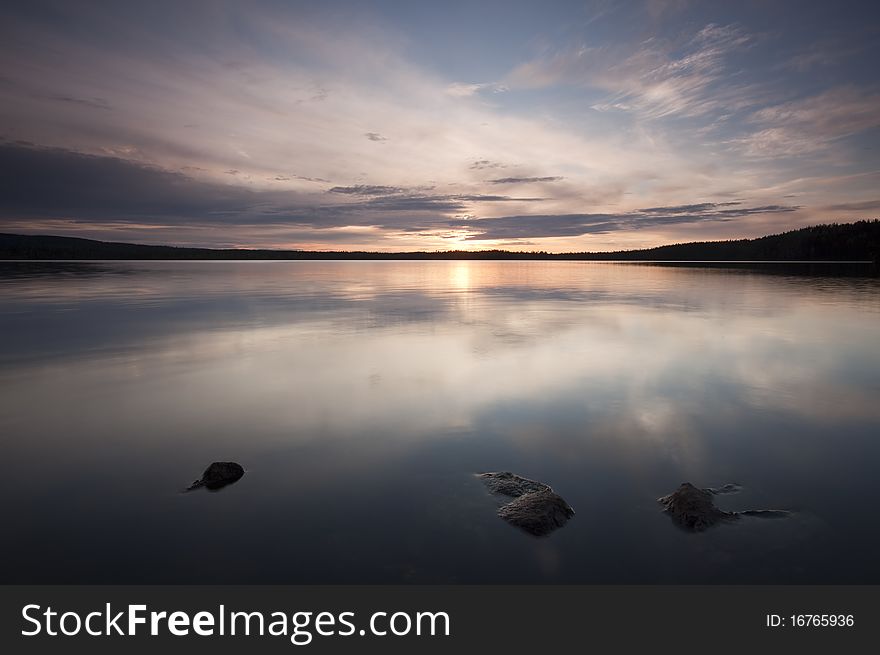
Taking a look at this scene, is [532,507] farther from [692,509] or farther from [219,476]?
[219,476]

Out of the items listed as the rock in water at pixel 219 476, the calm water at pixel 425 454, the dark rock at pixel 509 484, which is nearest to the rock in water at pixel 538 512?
the calm water at pixel 425 454

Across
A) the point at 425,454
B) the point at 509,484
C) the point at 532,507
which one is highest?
the point at 532,507

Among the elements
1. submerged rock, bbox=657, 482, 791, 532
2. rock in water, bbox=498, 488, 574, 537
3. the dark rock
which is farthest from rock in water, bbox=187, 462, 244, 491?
submerged rock, bbox=657, 482, 791, 532

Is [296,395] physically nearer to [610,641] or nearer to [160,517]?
[160,517]

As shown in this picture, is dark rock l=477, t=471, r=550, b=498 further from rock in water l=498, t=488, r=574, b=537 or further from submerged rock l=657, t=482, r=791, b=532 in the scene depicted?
A: submerged rock l=657, t=482, r=791, b=532

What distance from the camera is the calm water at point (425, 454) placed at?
6164mm

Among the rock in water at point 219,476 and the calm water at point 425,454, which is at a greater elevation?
the rock in water at point 219,476

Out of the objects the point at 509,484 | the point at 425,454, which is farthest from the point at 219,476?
the point at 509,484

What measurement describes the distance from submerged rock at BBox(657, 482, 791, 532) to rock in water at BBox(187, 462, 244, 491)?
286 inches

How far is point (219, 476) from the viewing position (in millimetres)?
8203

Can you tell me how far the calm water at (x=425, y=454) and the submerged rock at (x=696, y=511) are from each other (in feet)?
0.71

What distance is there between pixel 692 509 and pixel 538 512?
2289 millimetres

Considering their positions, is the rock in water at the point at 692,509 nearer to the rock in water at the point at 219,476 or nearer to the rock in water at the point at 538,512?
the rock in water at the point at 538,512

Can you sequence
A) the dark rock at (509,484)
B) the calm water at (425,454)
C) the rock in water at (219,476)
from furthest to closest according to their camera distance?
the rock in water at (219,476)
the dark rock at (509,484)
the calm water at (425,454)
